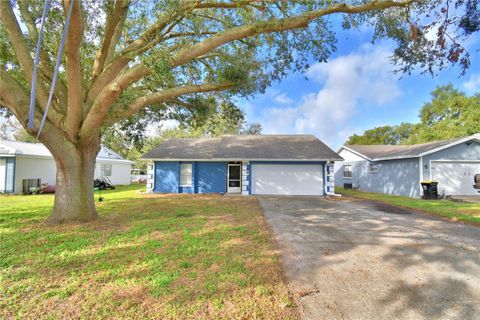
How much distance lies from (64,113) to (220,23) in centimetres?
577

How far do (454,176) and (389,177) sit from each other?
3.44 meters

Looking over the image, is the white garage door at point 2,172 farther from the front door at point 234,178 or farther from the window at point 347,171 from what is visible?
the window at point 347,171

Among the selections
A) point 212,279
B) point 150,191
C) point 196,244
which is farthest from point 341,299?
point 150,191

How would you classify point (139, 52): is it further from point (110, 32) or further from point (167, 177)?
point (167, 177)

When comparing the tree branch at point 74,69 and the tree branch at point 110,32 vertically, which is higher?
the tree branch at point 110,32

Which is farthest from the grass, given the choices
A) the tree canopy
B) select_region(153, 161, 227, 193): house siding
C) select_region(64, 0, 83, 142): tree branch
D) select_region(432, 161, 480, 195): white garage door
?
the tree canopy

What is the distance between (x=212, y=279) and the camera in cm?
343

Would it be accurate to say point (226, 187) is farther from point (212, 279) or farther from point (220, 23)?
point (212, 279)

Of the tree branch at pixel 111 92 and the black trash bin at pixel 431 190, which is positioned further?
the black trash bin at pixel 431 190

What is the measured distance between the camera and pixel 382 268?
3.96 m

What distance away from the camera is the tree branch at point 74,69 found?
14.6 ft

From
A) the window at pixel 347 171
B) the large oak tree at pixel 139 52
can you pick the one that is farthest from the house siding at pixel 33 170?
the window at pixel 347 171

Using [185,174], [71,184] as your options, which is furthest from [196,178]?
[71,184]

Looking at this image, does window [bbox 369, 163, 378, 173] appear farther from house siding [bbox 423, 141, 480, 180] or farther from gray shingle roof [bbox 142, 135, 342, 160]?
gray shingle roof [bbox 142, 135, 342, 160]
